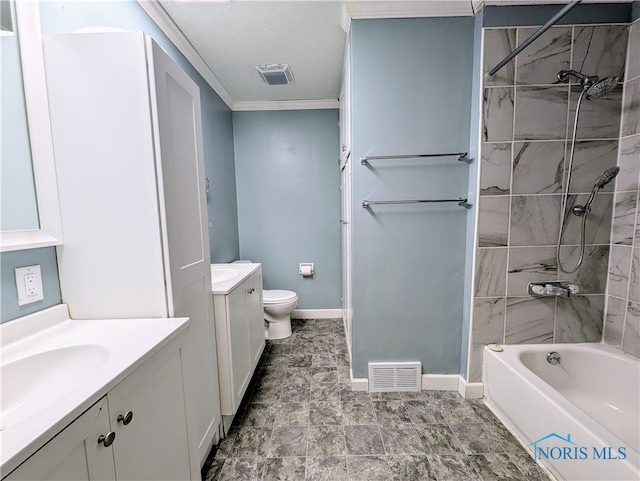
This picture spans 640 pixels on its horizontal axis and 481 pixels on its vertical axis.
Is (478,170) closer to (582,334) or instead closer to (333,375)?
(582,334)

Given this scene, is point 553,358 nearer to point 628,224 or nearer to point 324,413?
point 628,224

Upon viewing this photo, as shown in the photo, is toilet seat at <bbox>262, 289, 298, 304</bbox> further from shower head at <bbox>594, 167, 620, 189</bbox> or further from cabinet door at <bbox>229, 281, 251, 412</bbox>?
shower head at <bbox>594, 167, 620, 189</bbox>

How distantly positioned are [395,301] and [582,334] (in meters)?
1.15

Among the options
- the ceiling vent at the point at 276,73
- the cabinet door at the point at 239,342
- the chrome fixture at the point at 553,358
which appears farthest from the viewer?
the ceiling vent at the point at 276,73

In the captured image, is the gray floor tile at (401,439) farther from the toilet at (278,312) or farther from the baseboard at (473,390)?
the toilet at (278,312)

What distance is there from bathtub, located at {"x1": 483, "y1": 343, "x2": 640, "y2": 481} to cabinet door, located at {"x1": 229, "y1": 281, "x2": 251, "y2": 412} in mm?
1503

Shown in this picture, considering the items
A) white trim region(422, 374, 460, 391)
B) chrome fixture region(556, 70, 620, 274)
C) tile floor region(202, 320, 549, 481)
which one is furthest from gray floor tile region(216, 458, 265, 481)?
chrome fixture region(556, 70, 620, 274)

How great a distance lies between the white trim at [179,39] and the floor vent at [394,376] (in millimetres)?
2495

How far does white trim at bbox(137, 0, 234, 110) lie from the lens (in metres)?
1.46

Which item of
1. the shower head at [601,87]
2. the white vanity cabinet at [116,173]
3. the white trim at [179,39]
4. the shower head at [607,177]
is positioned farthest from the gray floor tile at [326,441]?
the white trim at [179,39]

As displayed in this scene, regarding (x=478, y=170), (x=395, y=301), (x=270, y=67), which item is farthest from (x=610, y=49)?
(x=270, y=67)

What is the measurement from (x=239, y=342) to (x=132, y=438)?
83cm

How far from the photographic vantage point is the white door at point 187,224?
96cm

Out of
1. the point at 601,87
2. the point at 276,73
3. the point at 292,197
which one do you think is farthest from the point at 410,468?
the point at 276,73
